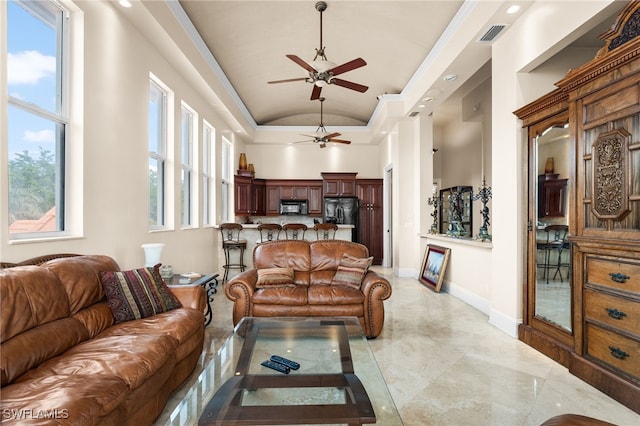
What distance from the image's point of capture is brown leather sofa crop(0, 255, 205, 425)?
1.33 m

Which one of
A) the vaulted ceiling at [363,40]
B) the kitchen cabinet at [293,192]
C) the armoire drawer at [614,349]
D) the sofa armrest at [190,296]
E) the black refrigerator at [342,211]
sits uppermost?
the vaulted ceiling at [363,40]

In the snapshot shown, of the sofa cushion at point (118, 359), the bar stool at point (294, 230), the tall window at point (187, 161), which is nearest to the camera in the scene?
the sofa cushion at point (118, 359)

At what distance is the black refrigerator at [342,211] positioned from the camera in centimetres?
823

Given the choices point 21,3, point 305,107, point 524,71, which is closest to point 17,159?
point 21,3

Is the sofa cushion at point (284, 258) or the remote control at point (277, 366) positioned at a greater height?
the sofa cushion at point (284, 258)

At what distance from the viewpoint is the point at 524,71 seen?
131 inches

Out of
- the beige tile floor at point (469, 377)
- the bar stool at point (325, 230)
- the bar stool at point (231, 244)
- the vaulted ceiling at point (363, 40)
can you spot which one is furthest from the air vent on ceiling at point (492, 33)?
the bar stool at point (231, 244)

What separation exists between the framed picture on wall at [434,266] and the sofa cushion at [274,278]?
2798 mm

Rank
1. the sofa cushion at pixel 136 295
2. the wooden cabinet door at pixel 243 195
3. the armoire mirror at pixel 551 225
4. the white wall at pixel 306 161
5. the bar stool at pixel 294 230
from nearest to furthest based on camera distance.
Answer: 1. the sofa cushion at pixel 136 295
2. the armoire mirror at pixel 551 225
3. the bar stool at pixel 294 230
4. the wooden cabinet door at pixel 243 195
5. the white wall at pixel 306 161

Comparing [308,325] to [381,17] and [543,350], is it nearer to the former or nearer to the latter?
[543,350]

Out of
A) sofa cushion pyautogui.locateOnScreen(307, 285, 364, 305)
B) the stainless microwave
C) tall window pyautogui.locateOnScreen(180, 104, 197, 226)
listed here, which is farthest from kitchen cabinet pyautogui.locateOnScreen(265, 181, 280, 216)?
sofa cushion pyautogui.locateOnScreen(307, 285, 364, 305)

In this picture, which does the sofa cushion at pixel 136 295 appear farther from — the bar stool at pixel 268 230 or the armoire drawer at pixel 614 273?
the bar stool at pixel 268 230

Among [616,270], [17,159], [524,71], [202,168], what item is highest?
[524,71]

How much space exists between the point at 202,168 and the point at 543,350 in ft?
17.0
